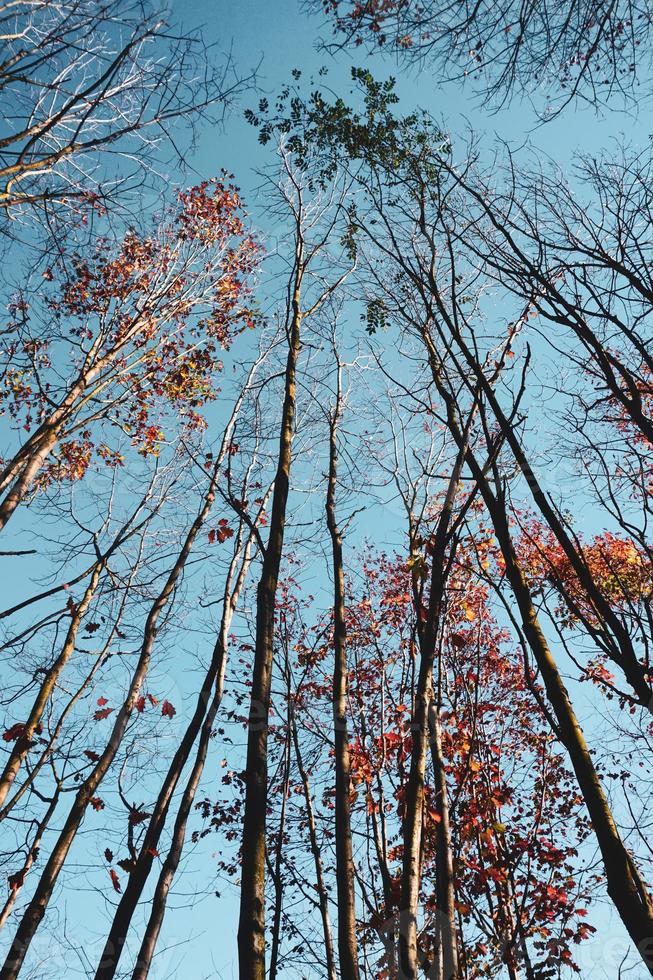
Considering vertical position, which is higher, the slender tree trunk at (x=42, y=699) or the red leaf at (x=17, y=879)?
the slender tree trunk at (x=42, y=699)

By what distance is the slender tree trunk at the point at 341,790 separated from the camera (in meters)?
4.55

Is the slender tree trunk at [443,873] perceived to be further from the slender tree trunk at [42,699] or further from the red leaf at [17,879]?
the red leaf at [17,879]

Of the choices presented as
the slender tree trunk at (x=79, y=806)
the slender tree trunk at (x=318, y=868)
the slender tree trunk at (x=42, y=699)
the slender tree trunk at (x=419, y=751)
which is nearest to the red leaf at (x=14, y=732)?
the slender tree trunk at (x=42, y=699)

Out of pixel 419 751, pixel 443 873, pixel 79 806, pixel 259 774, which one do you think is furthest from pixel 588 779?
pixel 79 806

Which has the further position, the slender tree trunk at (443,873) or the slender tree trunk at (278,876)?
the slender tree trunk at (278,876)

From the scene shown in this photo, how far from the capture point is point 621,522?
2834mm

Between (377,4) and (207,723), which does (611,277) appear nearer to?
(377,4)

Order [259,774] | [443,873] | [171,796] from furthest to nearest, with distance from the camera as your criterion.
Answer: [171,796], [443,873], [259,774]

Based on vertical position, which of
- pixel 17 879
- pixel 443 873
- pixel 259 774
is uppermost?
pixel 259 774

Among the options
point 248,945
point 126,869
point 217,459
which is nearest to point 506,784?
point 126,869

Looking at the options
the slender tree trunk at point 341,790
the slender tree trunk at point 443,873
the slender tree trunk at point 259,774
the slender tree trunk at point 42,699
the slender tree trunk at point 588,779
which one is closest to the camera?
the slender tree trunk at point 588,779

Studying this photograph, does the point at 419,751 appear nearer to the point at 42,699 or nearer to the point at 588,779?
the point at 588,779

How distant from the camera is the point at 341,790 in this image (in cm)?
534

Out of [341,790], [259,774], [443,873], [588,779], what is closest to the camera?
[588,779]
